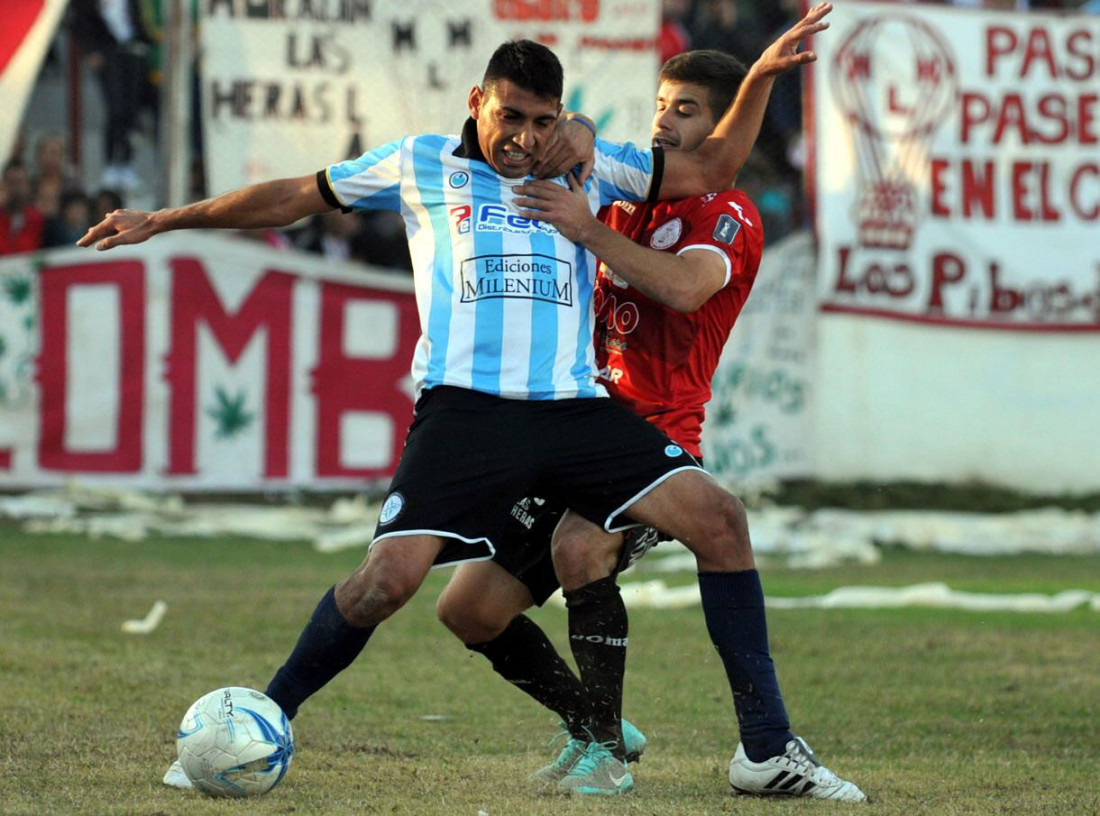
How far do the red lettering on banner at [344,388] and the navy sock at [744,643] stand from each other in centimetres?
760

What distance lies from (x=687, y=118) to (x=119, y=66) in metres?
8.12

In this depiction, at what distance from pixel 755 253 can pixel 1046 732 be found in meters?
1.96

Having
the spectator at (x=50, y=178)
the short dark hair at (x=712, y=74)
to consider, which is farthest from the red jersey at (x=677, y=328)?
the spectator at (x=50, y=178)

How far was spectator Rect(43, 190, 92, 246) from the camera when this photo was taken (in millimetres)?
12180

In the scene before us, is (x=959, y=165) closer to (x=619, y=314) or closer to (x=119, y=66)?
(x=119, y=66)

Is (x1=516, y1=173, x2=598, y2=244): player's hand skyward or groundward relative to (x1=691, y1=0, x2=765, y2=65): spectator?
groundward

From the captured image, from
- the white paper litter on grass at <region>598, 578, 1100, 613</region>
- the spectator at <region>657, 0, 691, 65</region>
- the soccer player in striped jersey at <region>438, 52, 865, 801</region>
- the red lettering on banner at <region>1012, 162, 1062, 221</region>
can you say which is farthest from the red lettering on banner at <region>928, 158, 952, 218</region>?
the soccer player in striped jersey at <region>438, 52, 865, 801</region>

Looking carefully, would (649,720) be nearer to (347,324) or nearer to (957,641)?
(957,641)

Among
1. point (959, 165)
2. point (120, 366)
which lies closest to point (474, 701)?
point (120, 366)

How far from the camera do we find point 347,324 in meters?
12.4

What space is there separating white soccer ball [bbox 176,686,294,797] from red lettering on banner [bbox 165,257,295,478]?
761cm

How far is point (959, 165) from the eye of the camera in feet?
44.1

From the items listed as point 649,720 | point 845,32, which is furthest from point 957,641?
point 845,32

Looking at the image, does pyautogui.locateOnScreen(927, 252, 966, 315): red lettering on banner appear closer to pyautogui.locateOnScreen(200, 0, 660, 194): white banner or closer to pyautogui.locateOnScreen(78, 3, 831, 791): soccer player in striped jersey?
pyautogui.locateOnScreen(200, 0, 660, 194): white banner
